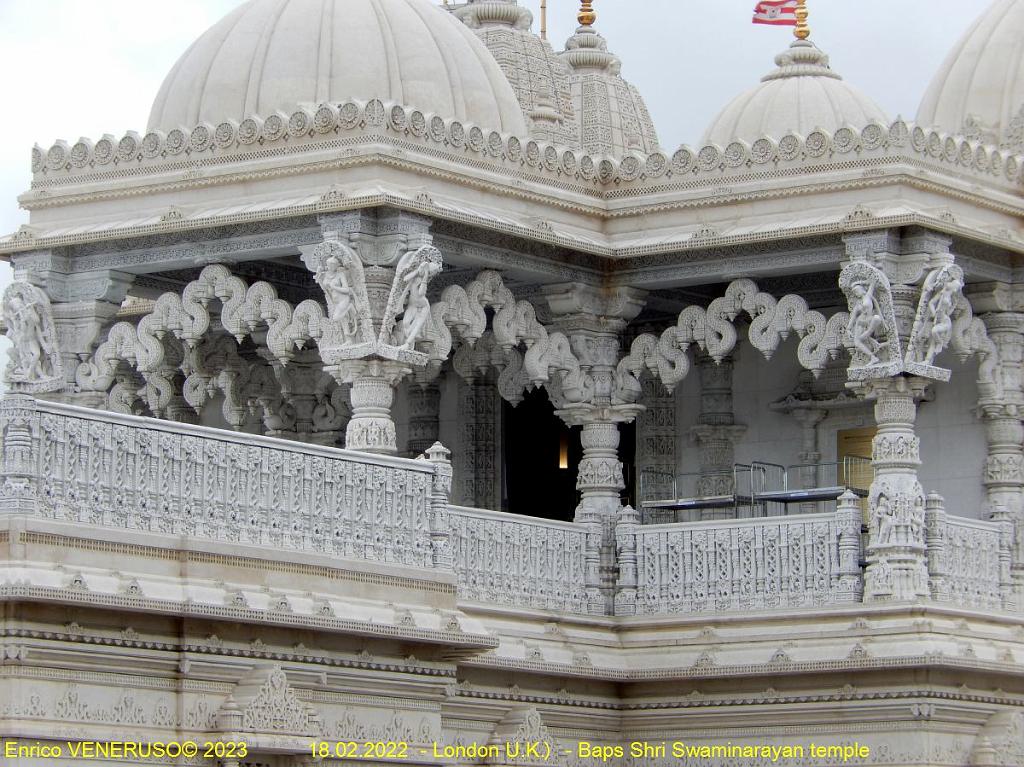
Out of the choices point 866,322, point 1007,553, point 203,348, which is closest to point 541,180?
point 866,322

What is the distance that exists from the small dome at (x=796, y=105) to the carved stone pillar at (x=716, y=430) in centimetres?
272

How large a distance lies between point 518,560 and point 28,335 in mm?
4957

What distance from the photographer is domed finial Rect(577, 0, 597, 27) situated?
35.1 metres

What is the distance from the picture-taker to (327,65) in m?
25.7

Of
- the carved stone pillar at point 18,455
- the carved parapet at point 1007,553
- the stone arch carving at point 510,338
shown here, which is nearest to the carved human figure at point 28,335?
the stone arch carving at point 510,338

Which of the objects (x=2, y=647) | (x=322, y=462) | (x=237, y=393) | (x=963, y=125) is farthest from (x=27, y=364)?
(x=963, y=125)

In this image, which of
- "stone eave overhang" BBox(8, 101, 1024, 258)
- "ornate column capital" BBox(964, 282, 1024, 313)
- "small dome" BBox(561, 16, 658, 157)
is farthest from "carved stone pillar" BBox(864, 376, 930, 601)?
"small dome" BBox(561, 16, 658, 157)

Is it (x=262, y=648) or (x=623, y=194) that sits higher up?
(x=623, y=194)

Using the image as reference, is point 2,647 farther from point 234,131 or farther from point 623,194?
point 623,194

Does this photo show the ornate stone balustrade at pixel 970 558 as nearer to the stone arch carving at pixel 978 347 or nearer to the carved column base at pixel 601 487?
the stone arch carving at pixel 978 347

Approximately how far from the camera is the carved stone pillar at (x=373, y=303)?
23859 mm

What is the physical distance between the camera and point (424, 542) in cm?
2311

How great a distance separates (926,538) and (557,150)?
509 centimetres

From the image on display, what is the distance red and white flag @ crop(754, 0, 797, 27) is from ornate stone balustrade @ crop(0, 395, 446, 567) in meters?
11.5
